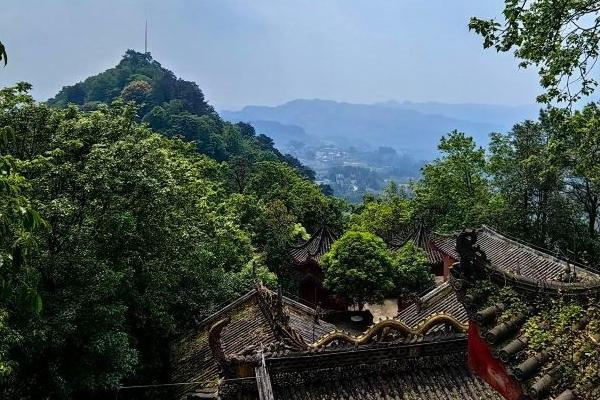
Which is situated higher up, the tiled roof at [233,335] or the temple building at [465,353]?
the temple building at [465,353]

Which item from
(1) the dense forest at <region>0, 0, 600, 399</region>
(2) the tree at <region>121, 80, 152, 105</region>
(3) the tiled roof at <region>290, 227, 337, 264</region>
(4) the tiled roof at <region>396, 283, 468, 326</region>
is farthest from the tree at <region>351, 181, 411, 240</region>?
(2) the tree at <region>121, 80, 152, 105</region>

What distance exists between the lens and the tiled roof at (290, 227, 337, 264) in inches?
1261

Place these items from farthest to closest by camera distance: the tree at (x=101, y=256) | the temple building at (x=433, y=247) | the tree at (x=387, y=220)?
the tree at (x=387, y=220) → the temple building at (x=433, y=247) → the tree at (x=101, y=256)

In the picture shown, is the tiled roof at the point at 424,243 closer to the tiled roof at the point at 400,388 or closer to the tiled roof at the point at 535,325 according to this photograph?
the tiled roof at the point at 400,388

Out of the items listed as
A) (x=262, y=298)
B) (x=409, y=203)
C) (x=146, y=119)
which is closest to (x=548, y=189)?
(x=409, y=203)

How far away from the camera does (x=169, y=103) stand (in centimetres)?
10275

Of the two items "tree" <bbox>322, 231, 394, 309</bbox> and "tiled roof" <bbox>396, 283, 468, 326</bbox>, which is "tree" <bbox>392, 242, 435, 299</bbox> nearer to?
"tree" <bbox>322, 231, 394, 309</bbox>

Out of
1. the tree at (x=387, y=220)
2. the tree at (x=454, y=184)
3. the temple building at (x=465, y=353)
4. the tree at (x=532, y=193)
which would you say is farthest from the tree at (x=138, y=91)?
the temple building at (x=465, y=353)

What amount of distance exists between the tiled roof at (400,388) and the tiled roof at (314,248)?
76.3 feet

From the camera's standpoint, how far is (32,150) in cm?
1537

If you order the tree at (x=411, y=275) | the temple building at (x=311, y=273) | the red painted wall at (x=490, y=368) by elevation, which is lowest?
the temple building at (x=311, y=273)

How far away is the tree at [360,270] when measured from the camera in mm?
25531

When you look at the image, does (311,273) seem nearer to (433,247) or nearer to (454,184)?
(433,247)

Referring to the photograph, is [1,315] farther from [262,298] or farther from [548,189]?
[548,189]
